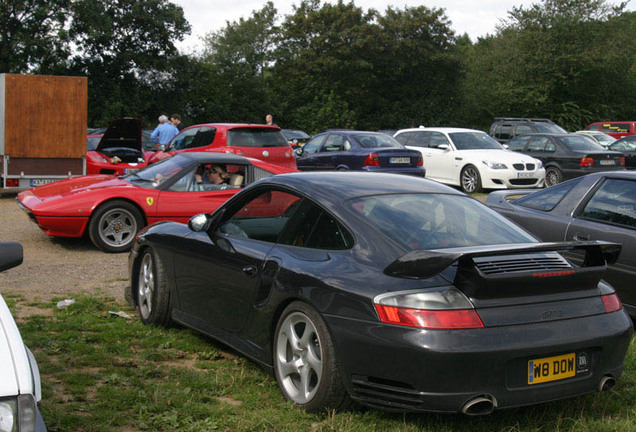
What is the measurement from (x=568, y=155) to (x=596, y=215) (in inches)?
527

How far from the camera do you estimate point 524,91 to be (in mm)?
47969

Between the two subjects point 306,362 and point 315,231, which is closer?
point 306,362

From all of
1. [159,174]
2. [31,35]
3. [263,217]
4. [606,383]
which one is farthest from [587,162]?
[31,35]

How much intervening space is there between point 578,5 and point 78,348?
49.1 meters

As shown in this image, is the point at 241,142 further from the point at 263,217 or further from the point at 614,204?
the point at 263,217

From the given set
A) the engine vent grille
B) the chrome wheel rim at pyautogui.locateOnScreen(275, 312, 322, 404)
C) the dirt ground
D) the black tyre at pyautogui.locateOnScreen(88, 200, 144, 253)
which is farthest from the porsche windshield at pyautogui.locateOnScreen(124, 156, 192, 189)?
the engine vent grille

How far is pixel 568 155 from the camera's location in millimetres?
18750

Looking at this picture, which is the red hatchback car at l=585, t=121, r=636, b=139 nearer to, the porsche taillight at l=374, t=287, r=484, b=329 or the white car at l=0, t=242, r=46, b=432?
the porsche taillight at l=374, t=287, r=484, b=329

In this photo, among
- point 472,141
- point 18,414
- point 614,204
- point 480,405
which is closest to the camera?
point 18,414

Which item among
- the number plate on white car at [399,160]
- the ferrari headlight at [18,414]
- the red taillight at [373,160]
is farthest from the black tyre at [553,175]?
the ferrari headlight at [18,414]

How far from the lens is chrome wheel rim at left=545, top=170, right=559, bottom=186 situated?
1906 cm

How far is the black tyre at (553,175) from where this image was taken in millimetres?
18922

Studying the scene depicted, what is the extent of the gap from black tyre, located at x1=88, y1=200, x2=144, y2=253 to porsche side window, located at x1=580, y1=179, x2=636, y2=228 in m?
5.82

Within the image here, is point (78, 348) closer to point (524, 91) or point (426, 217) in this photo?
point (426, 217)
